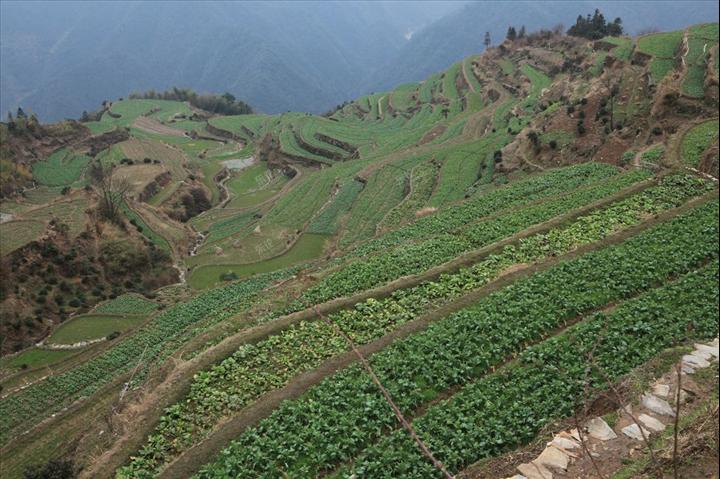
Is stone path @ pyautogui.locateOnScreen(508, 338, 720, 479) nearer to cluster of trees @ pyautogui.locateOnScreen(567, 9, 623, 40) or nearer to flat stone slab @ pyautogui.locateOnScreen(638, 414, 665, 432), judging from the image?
flat stone slab @ pyautogui.locateOnScreen(638, 414, 665, 432)

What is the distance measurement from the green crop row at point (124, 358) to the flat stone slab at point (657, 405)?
21085mm

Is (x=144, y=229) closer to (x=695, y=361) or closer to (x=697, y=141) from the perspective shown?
(x=697, y=141)

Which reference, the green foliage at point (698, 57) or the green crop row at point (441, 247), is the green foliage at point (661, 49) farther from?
the green crop row at point (441, 247)

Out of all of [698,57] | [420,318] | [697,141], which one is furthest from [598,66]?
[420,318]

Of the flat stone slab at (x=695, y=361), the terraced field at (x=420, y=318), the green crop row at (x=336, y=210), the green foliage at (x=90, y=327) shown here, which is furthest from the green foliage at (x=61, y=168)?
the flat stone slab at (x=695, y=361)

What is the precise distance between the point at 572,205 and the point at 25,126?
424ft

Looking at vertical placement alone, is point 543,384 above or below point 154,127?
below

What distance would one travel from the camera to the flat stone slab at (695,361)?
15.8 meters

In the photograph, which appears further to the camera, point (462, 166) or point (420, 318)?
point (462, 166)

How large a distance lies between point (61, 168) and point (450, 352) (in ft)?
381

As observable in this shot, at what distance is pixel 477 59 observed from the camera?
5315 inches

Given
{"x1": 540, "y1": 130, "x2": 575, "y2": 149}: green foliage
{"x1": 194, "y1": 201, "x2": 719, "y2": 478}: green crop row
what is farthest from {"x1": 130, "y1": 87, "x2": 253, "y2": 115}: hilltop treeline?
{"x1": 194, "y1": 201, "x2": 719, "y2": 478}: green crop row

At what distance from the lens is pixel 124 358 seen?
3619cm

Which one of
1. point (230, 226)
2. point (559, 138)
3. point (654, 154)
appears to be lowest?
point (230, 226)
